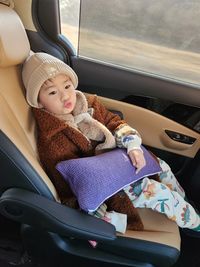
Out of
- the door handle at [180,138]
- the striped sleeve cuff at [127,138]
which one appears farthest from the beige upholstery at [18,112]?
the door handle at [180,138]

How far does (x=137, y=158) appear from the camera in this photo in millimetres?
1507

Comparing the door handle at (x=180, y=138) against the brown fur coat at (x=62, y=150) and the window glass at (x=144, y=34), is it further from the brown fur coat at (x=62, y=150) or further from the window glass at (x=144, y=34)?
the brown fur coat at (x=62, y=150)

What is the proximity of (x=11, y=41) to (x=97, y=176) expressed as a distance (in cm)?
58

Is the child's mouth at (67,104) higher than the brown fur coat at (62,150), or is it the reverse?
the child's mouth at (67,104)

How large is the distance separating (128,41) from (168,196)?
0.90m

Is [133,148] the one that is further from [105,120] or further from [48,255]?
[48,255]

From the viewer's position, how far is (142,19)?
6.38ft

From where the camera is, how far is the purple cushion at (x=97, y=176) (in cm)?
133

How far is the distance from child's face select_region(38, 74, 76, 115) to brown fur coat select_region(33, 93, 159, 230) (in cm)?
4

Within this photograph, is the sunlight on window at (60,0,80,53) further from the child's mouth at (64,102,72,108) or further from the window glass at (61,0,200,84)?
the child's mouth at (64,102,72,108)

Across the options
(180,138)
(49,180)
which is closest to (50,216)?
(49,180)

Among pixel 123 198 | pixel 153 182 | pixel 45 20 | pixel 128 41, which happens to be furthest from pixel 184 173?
pixel 45 20

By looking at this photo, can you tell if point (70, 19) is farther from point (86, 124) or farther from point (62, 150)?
point (62, 150)

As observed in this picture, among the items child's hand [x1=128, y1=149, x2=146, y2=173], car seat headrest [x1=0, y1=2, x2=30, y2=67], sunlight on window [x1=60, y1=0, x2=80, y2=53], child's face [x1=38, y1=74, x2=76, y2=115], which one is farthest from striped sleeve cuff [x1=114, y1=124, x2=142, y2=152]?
sunlight on window [x1=60, y1=0, x2=80, y2=53]
